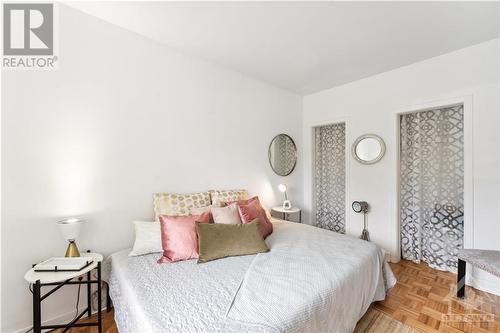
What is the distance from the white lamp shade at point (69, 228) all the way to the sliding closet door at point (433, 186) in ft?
11.6

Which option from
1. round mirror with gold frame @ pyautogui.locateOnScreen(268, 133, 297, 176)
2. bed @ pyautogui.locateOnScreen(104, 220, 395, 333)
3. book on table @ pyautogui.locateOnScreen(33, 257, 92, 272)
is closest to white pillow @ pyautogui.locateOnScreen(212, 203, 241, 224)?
bed @ pyautogui.locateOnScreen(104, 220, 395, 333)

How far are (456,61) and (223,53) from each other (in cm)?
254

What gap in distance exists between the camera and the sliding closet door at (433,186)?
2.54 metres

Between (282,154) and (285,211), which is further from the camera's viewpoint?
(282,154)

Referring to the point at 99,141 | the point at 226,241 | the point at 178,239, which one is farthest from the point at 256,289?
the point at 99,141

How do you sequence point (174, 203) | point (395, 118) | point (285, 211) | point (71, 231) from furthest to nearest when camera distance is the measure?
point (285, 211) < point (395, 118) < point (174, 203) < point (71, 231)

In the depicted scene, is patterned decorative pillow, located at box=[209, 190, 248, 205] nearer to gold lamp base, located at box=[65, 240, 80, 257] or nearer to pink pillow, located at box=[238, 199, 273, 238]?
pink pillow, located at box=[238, 199, 273, 238]

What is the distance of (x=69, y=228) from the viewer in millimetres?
1593

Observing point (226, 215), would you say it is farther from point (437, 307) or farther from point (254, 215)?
point (437, 307)

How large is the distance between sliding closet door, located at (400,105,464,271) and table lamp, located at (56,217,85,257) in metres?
3.54

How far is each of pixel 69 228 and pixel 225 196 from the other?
1.41 metres

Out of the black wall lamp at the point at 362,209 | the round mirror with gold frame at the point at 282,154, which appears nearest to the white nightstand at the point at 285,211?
the round mirror with gold frame at the point at 282,154

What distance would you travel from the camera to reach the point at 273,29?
2027 millimetres

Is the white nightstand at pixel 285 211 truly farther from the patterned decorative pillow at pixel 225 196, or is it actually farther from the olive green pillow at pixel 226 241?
the olive green pillow at pixel 226 241
